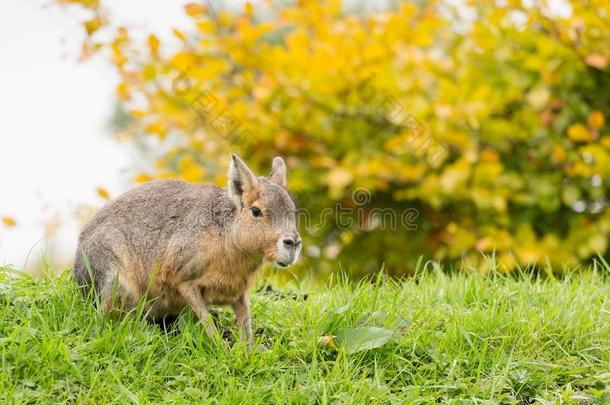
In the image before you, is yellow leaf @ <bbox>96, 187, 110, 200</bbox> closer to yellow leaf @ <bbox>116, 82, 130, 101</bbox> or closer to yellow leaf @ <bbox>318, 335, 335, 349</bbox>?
yellow leaf @ <bbox>116, 82, 130, 101</bbox>

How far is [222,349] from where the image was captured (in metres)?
4.04

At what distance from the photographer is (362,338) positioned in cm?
412

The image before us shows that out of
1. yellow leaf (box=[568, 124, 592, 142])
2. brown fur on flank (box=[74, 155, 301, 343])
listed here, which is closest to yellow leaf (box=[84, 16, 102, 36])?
brown fur on flank (box=[74, 155, 301, 343])

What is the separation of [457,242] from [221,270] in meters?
3.34

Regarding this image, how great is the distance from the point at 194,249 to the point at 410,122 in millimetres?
3262

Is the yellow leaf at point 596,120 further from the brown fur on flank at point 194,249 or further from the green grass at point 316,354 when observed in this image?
the brown fur on flank at point 194,249

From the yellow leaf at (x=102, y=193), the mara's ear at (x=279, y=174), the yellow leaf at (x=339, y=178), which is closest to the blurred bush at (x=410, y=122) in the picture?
the yellow leaf at (x=339, y=178)

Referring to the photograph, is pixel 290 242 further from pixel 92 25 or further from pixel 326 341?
pixel 92 25

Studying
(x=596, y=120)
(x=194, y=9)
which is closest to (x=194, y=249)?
(x=194, y=9)

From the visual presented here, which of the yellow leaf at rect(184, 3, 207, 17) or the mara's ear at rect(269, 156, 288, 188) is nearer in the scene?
the mara's ear at rect(269, 156, 288, 188)

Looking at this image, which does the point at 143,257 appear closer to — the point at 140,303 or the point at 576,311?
the point at 140,303

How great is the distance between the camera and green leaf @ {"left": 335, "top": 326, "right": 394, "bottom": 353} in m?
4.07

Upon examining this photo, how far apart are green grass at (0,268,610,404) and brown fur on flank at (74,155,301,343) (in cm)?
16

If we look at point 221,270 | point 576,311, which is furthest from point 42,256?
point 576,311
